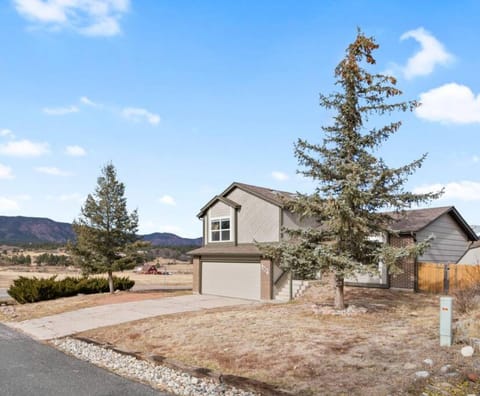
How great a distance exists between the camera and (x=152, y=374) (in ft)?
29.6

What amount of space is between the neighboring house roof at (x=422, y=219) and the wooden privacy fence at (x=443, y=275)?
1944mm

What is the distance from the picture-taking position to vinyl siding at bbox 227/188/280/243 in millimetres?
22094

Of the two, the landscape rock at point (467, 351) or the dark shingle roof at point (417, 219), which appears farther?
the dark shingle roof at point (417, 219)

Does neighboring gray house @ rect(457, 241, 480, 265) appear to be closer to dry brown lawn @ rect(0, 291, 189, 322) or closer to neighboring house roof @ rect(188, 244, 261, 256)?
neighboring house roof @ rect(188, 244, 261, 256)

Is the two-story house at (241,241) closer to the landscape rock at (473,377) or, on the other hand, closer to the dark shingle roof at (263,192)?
the dark shingle roof at (263,192)

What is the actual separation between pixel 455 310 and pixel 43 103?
57.3ft

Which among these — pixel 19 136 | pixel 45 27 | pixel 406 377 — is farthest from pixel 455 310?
pixel 19 136

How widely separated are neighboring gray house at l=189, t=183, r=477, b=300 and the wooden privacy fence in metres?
0.49

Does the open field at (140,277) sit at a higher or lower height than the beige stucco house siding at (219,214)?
lower

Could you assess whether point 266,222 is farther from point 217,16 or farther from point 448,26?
point 448,26

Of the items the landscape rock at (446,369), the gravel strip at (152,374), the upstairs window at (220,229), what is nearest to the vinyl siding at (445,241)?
the upstairs window at (220,229)

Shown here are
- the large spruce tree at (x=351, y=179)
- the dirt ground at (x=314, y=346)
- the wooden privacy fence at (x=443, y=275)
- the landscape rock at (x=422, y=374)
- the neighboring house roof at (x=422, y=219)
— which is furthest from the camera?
the neighboring house roof at (x=422, y=219)

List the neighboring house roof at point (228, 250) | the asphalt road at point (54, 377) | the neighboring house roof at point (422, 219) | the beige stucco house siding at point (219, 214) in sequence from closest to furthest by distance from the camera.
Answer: the asphalt road at point (54, 377)
the neighboring house roof at point (422, 219)
the neighboring house roof at point (228, 250)
the beige stucco house siding at point (219, 214)

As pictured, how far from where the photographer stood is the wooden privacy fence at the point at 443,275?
19141 mm
